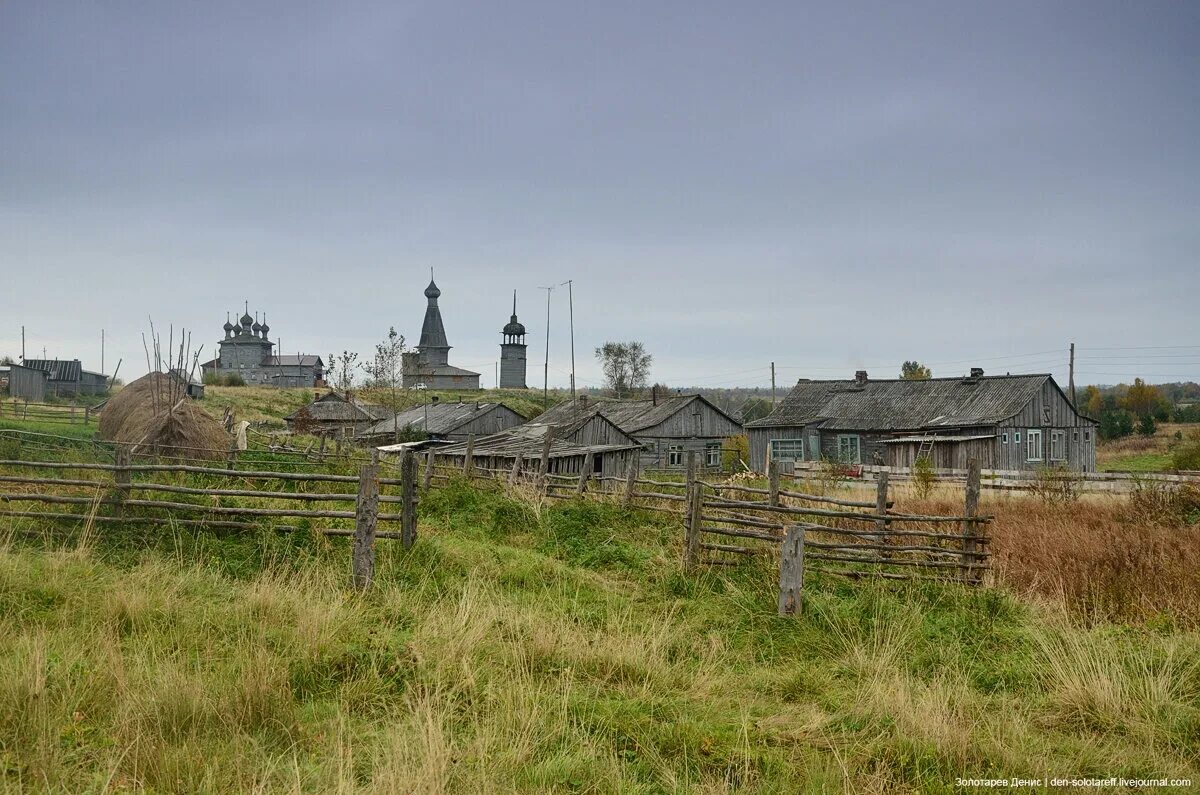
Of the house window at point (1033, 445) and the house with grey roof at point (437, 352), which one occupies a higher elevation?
the house with grey roof at point (437, 352)

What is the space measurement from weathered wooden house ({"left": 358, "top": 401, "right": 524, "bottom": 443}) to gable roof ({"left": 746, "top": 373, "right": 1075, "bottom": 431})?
14141 mm

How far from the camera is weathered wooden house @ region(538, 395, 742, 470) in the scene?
38.8 meters

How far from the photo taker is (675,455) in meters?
39.7

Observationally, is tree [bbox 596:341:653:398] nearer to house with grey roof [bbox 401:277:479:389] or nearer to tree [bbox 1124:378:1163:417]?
house with grey roof [bbox 401:277:479:389]

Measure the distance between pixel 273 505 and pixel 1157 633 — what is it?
10129 mm

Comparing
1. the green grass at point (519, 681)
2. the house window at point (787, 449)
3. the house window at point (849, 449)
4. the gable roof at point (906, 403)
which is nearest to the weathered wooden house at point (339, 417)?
the house window at point (787, 449)

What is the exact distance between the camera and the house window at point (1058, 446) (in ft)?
110

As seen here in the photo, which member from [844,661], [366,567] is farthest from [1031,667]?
[366,567]

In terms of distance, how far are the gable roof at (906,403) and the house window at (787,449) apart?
81cm

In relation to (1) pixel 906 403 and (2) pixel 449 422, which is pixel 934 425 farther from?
(2) pixel 449 422

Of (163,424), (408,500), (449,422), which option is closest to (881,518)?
Answer: (408,500)

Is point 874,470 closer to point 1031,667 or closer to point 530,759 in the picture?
point 1031,667

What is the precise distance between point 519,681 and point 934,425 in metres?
31.2

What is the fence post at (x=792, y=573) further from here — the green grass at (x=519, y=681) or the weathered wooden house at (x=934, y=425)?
the weathered wooden house at (x=934, y=425)
